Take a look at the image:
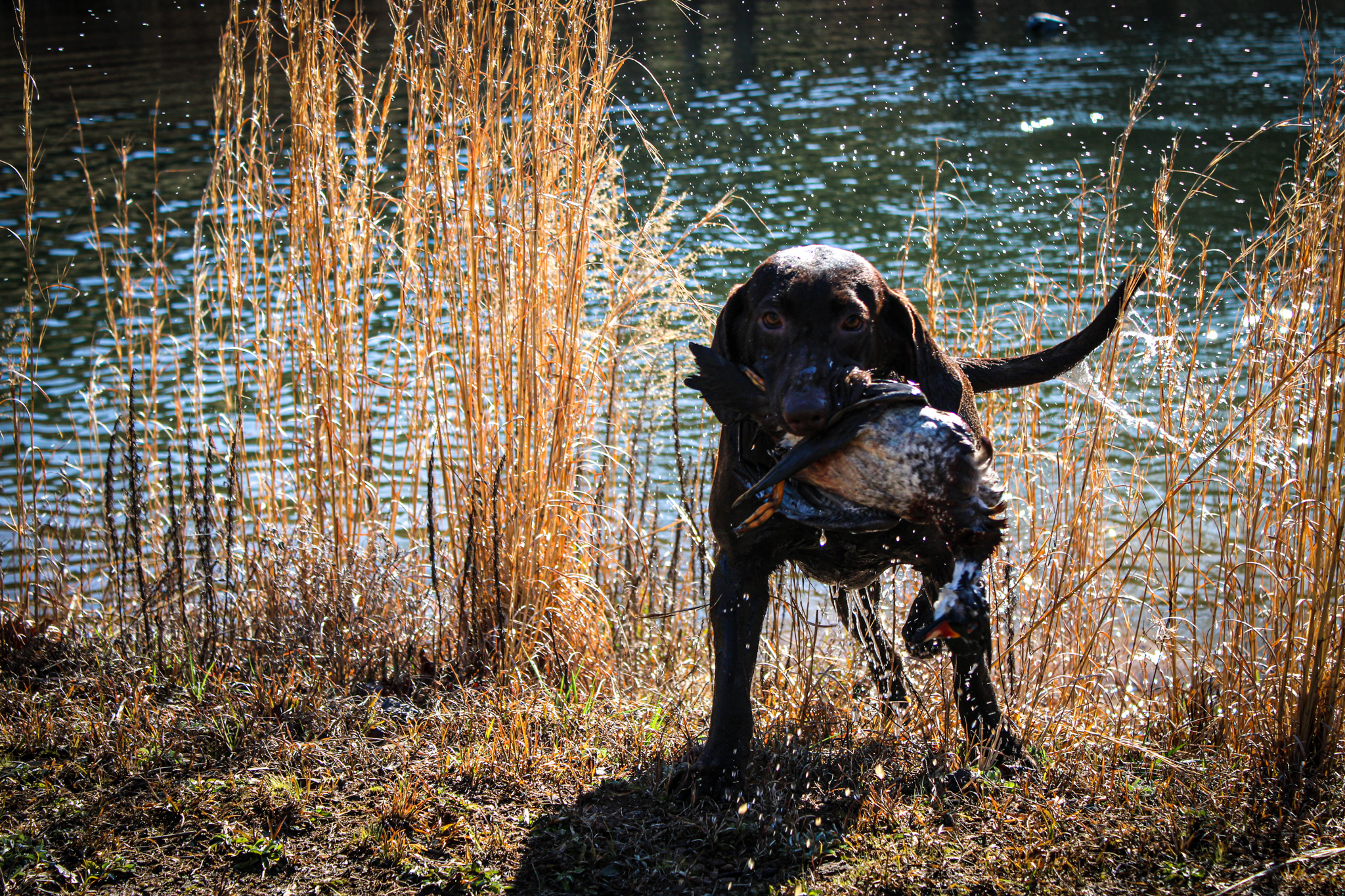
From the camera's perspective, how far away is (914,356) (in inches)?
106

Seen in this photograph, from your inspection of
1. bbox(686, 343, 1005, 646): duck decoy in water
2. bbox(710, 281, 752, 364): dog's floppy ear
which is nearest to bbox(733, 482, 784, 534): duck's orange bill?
bbox(686, 343, 1005, 646): duck decoy in water

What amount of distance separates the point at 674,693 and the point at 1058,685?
1319mm

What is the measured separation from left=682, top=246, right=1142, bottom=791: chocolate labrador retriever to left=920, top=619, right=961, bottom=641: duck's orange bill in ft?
0.09

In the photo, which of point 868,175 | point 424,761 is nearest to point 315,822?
point 424,761

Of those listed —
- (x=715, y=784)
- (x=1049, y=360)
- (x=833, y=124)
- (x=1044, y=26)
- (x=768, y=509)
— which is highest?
(x=1044, y=26)

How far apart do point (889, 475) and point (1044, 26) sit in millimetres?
24677

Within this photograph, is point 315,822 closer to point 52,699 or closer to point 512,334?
point 52,699

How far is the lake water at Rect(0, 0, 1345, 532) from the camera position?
30.9 ft

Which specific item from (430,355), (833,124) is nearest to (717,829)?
(430,355)

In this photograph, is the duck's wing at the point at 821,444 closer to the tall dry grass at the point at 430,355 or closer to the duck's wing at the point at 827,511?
the duck's wing at the point at 827,511

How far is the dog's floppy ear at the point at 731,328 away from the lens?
273cm

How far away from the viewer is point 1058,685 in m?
3.59

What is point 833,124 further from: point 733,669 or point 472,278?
point 733,669

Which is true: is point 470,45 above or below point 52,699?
above
